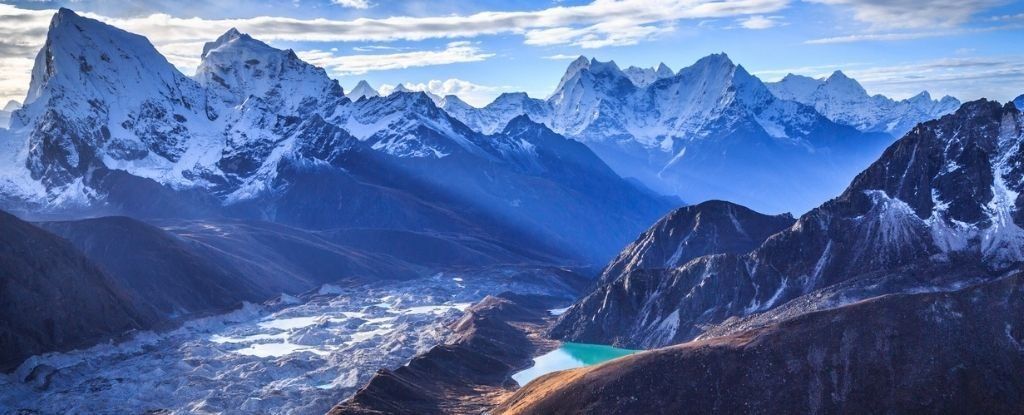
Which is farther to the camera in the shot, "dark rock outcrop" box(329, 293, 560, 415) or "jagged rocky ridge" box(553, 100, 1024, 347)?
"jagged rocky ridge" box(553, 100, 1024, 347)

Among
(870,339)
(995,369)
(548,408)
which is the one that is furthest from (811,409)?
(548,408)

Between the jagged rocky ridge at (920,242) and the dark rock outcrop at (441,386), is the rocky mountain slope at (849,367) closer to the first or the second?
the dark rock outcrop at (441,386)

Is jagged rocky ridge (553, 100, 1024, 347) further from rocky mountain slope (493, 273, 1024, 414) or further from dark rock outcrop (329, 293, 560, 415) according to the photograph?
rocky mountain slope (493, 273, 1024, 414)

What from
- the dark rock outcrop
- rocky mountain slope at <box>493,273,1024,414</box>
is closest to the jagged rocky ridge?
the dark rock outcrop

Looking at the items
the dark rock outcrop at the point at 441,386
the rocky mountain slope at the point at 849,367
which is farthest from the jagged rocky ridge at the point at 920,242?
the rocky mountain slope at the point at 849,367

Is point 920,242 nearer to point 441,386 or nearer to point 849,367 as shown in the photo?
point 849,367

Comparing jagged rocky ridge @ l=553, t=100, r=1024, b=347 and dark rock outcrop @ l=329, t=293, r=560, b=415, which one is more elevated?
jagged rocky ridge @ l=553, t=100, r=1024, b=347

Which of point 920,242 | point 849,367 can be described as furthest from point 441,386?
point 920,242

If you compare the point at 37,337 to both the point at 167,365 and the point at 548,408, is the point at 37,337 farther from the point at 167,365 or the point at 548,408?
the point at 548,408

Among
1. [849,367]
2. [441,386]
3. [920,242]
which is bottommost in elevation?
[441,386]
